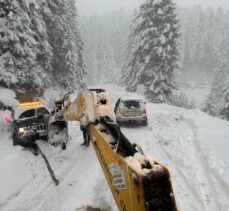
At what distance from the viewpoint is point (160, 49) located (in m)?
32.2

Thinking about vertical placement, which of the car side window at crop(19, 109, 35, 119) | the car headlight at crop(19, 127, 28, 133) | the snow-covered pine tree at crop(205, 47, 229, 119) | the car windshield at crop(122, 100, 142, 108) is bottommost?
the snow-covered pine tree at crop(205, 47, 229, 119)

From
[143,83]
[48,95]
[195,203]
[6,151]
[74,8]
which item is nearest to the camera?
[195,203]

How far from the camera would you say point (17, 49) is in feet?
58.1

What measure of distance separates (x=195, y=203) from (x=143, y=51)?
92.2ft

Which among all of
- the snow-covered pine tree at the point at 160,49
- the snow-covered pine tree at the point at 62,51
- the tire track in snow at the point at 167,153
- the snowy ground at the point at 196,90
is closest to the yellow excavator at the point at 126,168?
the tire track in snow at the point at 167,153

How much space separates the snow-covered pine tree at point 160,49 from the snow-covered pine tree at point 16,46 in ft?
52.8

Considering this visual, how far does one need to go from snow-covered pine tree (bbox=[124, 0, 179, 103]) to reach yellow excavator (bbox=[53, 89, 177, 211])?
26135 mm

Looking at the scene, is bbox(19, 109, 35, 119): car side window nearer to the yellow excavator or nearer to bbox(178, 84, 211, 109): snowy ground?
the yellow excavator

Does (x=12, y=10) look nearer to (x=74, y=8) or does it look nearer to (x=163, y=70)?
(x=163, y=70)

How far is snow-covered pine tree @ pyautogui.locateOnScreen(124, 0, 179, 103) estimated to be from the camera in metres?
32.5

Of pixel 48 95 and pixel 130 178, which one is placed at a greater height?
pixel 130 178

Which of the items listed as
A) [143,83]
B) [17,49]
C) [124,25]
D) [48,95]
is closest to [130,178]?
[17,49]

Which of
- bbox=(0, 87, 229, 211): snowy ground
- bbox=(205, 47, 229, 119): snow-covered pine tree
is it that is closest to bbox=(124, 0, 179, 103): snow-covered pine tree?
bbox=(205, 47, 229, 119): snow-covered pine tree

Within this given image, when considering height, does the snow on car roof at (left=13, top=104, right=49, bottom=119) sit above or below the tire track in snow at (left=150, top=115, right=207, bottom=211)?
above
